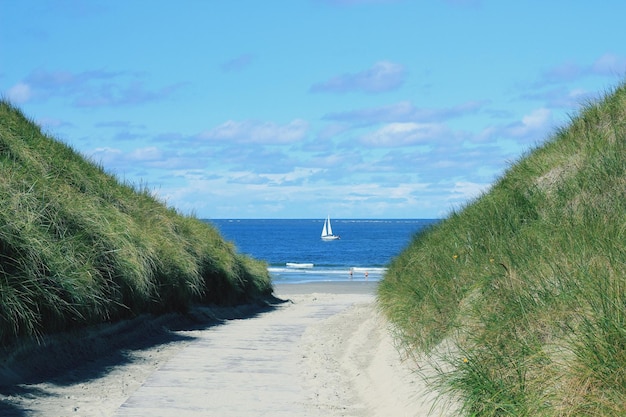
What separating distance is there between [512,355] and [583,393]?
121cm

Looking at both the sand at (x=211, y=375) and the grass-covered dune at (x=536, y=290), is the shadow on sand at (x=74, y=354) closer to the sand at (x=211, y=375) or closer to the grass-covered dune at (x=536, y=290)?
the sand at (x=211, y=375)

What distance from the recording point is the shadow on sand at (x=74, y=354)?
9875 mm

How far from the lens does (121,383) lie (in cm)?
1070

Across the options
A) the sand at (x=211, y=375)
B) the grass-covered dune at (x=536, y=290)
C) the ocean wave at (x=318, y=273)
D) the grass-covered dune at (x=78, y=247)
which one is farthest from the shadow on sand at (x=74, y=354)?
the ocean wave at (x=318, y=273)

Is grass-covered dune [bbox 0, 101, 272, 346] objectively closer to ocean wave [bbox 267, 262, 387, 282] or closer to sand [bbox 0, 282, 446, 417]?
sand [bbox 0, 282, 446, 417]

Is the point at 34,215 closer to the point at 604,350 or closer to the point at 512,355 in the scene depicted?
the point at 512,355

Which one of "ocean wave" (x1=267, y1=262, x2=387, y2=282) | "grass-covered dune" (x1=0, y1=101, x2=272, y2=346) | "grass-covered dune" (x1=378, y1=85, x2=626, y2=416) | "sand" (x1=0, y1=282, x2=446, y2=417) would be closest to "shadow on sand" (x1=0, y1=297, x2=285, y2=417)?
"sand" (x1=0, y1=282, x2=446, y2=417)

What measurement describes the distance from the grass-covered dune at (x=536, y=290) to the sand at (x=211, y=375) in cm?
66

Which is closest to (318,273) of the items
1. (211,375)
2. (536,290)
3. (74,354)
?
(74,354)

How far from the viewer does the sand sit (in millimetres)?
8977

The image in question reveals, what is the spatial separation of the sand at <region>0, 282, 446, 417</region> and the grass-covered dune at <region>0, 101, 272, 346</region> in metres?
0.52

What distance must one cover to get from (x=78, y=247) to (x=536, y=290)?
7.76 metres

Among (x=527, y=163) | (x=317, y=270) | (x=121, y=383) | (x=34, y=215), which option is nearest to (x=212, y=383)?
(x=121, y=383)

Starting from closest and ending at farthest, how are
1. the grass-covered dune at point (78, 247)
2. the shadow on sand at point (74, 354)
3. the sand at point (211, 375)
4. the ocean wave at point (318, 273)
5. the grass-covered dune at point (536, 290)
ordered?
the grass-covered dune at point (536, 290) → the sand at point (211, 375) → the shadow on sand at point (74, 354) → the grass-covered dune at point (78, 247) → the ocean wave at point (318, 273)
